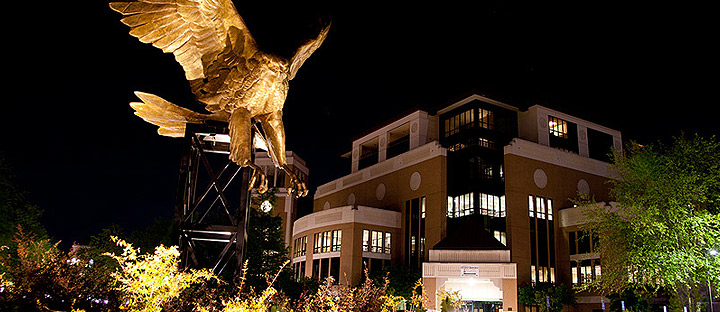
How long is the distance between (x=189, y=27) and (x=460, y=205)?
38.5 m

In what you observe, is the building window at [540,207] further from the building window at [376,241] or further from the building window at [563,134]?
the building window at [376,241]

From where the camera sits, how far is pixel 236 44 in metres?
8.61

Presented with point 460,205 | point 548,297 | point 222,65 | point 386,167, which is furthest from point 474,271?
point 222,65

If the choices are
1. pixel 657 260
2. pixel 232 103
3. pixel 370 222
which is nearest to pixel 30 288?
pixel 232 103

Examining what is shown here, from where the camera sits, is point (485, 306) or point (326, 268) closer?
point (485, 306)

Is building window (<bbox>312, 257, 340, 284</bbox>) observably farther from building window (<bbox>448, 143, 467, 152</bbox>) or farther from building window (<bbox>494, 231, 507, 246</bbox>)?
building window (<bbox>448, 143, 467, 152</bbox>)

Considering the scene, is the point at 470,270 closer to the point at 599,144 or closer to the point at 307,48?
the point at 599,144

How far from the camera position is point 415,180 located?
47438 millimetres

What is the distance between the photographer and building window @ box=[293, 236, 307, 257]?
50.3 m

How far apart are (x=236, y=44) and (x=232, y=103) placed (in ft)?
3.38

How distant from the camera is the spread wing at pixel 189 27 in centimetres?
811

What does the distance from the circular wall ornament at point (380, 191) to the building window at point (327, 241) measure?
23.1ft

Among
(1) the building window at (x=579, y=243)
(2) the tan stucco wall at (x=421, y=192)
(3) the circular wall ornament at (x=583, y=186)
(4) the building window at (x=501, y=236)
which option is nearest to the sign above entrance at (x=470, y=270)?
(2) the tan stucco wall at (x=421, y=192)

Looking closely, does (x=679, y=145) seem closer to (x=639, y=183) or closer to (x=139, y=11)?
(x=639, y=183)
